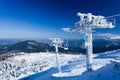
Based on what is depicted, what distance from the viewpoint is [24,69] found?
2904 inches

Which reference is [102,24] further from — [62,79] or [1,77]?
[1,77]

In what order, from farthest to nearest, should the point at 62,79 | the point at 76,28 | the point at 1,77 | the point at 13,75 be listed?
the point at 13,75
the point at 1,77
the point at 62,79
the point at 76,28

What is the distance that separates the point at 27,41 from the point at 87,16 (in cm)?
9031

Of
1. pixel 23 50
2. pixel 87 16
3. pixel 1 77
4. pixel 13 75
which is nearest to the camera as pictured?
pixel 87 16

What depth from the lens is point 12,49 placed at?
4993 inches

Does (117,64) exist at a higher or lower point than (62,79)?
higher

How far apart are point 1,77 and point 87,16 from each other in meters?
33.1

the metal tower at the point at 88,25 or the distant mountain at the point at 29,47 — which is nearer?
the metal tower at the point at 88,25

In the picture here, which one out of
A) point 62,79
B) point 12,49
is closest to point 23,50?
point 12,49

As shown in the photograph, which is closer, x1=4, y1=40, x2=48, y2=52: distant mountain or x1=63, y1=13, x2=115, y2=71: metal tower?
x1=63, y1=13, x2=115, y2=71: metal tower

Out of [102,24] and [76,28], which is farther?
[76,28]

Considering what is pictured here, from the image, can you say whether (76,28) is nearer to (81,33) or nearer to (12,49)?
(81,33)

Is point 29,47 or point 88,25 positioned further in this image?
point 29,47

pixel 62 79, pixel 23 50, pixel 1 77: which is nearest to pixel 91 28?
pixel 62 79
